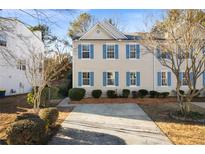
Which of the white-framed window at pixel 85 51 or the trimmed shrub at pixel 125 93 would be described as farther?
the white-framed window at pixel 85 51

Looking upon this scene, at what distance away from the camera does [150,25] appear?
46.2ft

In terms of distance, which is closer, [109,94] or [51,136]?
[51,136]

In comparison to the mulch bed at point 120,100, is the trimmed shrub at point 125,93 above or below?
above

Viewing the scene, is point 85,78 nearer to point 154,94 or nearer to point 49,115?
point 154,94

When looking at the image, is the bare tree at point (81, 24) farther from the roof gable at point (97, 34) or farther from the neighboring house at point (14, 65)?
the roof gable at point (97, 34)

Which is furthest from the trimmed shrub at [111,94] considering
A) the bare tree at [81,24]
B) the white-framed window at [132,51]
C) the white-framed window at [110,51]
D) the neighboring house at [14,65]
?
the bare tree at [81,24]

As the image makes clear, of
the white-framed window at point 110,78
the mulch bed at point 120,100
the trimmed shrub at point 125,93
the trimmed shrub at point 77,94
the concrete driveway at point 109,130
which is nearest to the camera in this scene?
the concrete driveway at point 109,130

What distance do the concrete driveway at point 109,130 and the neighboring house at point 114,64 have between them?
7.57m

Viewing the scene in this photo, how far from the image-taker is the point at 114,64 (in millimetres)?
20109

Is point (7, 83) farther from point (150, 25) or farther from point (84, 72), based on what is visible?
point (150, 25)

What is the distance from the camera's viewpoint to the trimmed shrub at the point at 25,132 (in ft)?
21.0
